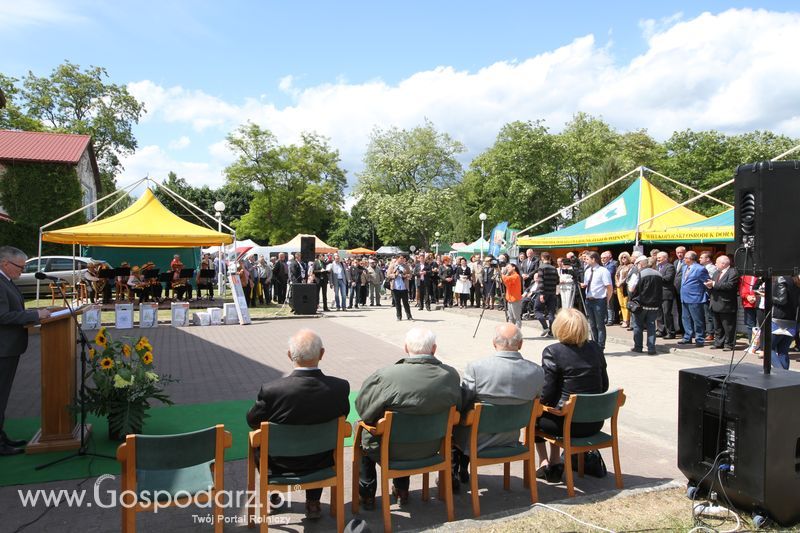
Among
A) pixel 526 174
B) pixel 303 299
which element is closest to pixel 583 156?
pixel 526 174

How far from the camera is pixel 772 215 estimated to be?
3.83m

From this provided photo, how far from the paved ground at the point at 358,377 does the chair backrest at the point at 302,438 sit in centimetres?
62

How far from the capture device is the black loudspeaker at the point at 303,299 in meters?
17.9

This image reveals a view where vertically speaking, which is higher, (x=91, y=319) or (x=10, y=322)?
(x=10, y=322)

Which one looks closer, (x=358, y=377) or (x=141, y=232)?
(x=358, y=377)

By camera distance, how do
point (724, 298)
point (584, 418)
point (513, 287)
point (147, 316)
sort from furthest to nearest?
1. point (147, 316)
2. point (513, 287)
3. point (724, 298)
4. point (584, 418)

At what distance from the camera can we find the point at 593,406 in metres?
4.18

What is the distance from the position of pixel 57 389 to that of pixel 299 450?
305 centimetres

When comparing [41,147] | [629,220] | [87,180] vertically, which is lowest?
[629,220]

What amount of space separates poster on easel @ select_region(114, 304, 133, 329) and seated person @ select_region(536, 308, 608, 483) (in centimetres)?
1292

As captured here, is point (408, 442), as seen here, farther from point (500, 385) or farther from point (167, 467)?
point (167, 467)

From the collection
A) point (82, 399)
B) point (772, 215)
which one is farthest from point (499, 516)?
point (82, 399)

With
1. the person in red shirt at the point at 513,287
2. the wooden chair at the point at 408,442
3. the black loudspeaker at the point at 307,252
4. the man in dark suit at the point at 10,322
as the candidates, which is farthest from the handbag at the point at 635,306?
the black loudspeaker at the point at 307,252

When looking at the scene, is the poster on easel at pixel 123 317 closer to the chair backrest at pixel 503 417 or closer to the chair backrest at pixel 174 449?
the chair backrest at pixel 174 449
